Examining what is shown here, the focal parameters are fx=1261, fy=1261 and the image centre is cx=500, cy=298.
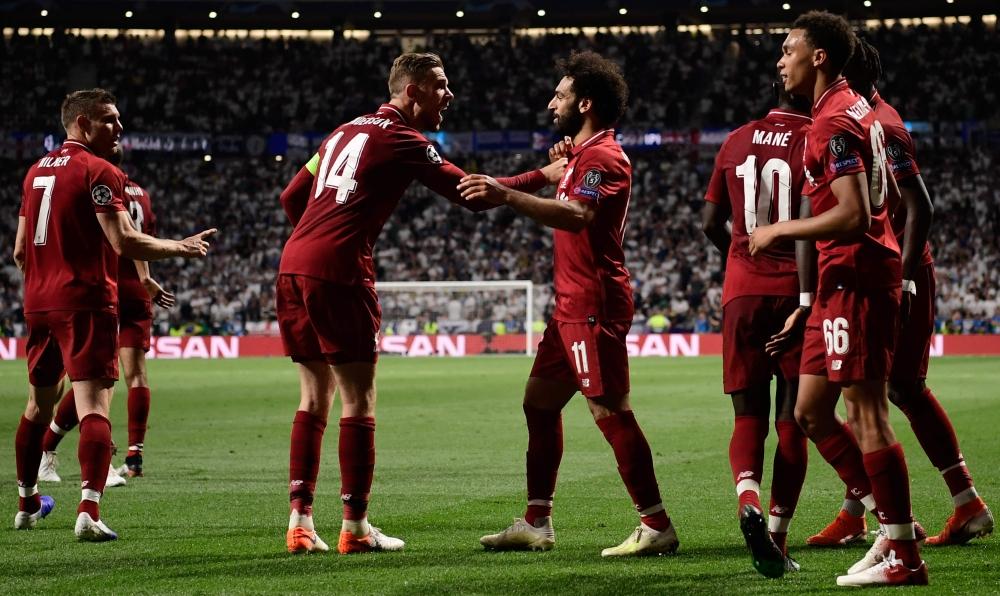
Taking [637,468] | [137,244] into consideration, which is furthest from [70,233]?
[637,468]

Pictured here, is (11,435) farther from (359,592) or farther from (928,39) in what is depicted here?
(928,39)

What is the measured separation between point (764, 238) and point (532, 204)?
111cm

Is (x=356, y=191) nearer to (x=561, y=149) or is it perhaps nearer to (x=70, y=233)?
(x=561, y=149)

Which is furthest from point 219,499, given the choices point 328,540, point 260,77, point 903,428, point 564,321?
point 260,77

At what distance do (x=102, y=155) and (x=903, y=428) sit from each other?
9.30 meters

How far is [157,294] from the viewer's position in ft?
30.1

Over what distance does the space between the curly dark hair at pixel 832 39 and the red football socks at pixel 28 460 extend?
15.5 ft

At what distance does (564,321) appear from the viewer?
618 centimetres

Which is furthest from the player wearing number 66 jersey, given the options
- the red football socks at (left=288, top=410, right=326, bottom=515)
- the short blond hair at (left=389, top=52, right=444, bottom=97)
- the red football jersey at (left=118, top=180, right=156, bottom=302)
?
the red football jersey at (left=118, top=180, right=156, bottom=302)

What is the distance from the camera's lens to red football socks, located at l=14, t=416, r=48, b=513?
23.0 ft

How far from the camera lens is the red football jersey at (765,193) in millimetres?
5914

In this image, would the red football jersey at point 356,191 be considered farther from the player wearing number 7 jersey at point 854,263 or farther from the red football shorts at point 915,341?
the red football shorts at point 915,341

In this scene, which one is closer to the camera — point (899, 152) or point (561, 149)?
point (899, 152)

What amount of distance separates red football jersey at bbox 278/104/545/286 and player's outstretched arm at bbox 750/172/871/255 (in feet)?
6.04
